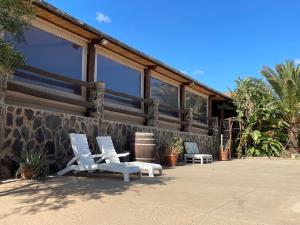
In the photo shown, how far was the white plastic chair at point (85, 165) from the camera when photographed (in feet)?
30.0

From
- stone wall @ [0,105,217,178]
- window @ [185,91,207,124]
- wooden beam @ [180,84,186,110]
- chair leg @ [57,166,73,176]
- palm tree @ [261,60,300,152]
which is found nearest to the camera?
stone wall @ [0,105,217,178]

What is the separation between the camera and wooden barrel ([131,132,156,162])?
41.1 ft

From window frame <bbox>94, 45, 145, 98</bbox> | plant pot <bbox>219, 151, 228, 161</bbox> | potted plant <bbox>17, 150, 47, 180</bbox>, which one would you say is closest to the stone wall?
potted plant <bbox>17, 150, 47, 180</bbox>

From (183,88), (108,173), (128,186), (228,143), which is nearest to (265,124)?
(228,143)

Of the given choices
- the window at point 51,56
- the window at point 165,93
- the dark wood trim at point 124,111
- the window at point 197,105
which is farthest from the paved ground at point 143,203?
the window at point 197,105

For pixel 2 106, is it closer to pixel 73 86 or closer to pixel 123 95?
pixel 73 86

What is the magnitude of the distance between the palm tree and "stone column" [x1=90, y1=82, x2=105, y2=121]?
14.2 meters

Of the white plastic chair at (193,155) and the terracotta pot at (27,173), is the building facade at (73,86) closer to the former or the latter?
the terracotta pot at (27,173)

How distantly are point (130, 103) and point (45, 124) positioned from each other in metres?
5.91

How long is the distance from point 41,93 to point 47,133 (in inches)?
44.2

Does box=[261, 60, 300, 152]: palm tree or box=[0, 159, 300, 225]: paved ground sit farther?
box=[261, 60, 300, 152]: palm tree

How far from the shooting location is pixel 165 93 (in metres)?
18.8

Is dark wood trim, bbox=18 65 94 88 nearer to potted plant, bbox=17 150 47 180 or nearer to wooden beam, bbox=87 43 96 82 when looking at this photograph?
wooden beam, bbox=87 43 96 82

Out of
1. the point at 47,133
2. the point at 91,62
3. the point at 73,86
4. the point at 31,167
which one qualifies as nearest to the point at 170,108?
the point at 91,62
